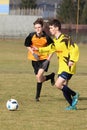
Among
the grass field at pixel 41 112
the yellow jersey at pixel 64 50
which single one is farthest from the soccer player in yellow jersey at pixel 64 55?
the grass field at pixel 41 112

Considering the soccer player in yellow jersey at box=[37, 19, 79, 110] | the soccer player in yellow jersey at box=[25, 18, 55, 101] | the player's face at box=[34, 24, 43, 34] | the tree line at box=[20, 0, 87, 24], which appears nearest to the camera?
the soccer player in yellow jersey at box=[37, 19, 79, 110]

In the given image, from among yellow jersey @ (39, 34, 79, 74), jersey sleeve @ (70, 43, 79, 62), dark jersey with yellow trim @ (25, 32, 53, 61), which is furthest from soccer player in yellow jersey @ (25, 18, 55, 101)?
jersey sleeve @ (70, 43, 79, 62)

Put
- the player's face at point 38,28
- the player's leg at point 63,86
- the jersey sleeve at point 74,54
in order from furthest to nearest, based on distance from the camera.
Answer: the player's face at point 38,28 < the player's leg at point 63,86 < the jersey sleeve at point 74,54

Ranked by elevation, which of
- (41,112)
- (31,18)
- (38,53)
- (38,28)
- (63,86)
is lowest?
(31,18)

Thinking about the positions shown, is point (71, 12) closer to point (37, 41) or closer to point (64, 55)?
point (37, 41)

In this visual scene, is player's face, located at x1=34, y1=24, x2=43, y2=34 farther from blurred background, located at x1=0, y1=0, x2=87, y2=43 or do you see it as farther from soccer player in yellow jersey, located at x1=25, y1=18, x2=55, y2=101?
blurred background, located at x1=0, y1=0, x2=87, y2=43

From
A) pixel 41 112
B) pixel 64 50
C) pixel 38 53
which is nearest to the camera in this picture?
pixel 41 112

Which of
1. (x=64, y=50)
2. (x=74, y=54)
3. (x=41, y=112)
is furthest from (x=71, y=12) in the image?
(x=41, y=112)

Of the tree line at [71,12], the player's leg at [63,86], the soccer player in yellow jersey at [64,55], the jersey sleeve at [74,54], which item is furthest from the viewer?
the tree line at [71,12]

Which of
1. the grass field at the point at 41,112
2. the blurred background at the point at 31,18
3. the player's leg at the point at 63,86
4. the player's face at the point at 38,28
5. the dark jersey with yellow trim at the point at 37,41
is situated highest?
the player's face at the point at 38,28

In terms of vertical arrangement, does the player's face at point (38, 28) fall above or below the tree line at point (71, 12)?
above

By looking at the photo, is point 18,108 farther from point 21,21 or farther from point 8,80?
point 21,21

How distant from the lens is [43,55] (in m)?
12.9

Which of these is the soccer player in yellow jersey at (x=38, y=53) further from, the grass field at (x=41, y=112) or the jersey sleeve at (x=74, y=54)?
the jersey sleeve at (x=74, y=54)
